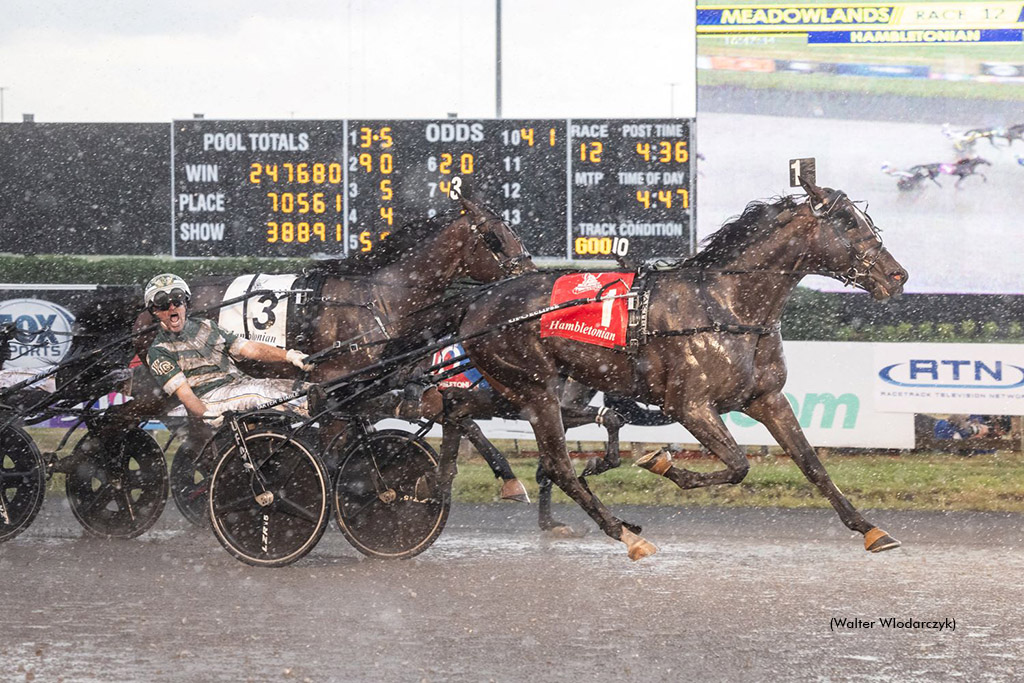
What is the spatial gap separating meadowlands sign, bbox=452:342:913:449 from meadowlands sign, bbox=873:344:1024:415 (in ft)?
0.32

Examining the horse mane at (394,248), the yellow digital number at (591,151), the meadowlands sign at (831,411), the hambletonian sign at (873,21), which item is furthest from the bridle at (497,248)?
the hambletonian sign at (873,21)

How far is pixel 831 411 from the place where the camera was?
35.7 ft

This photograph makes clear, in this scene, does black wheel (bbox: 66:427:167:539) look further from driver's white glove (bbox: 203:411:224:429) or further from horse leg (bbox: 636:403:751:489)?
horse leg (bbox: 636:403:751:489)

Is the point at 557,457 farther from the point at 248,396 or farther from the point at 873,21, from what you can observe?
the point at 873,21

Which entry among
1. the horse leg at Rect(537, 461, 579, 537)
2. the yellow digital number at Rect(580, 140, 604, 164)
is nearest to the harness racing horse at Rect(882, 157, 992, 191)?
the yellow digital number at Rect(580, 140, 604, 164)

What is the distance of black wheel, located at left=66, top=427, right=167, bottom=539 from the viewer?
8.18 metres

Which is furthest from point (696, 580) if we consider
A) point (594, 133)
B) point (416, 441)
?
point (594, 133)

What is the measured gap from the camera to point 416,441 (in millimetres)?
7410

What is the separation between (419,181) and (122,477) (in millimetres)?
4290

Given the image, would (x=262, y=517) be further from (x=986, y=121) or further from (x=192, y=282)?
(x=986, y=121)

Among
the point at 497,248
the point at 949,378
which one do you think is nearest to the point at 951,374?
the point at 949,378

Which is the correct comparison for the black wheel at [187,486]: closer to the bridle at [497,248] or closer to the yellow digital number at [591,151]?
the bridle at [497,248]

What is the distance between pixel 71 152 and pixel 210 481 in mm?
6142

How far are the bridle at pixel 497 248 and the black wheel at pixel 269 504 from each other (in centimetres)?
180
